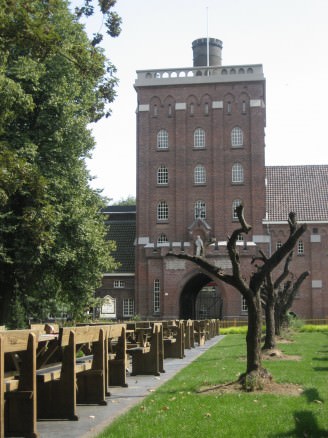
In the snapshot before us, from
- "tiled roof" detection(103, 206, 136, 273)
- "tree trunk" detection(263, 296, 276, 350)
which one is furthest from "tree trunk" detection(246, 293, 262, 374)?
"tiled roof" detection(103, 206, 136, 273)

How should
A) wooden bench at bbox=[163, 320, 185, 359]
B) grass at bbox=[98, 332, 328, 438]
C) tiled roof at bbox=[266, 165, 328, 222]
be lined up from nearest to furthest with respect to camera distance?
grass at bbox=[98, 332, 328, 438] → wooden bench at bbox=[163, 320, 185, 359] → tiled roof at bbox=[266, 165, 328, 222]

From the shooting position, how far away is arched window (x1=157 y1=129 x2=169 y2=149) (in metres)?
56.4

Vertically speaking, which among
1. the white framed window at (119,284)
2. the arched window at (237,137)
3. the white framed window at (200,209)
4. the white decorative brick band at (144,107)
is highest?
the white decorative brick band at (144,107)

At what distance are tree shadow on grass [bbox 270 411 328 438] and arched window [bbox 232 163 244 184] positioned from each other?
47002mm

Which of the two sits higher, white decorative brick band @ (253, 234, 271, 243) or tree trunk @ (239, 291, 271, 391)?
white decorative brick band @ (253, 234, 271, 243)

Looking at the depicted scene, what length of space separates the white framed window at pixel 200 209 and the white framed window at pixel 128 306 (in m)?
8.62

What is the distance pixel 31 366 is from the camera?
26.4 feet

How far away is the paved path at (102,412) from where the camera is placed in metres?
8.52

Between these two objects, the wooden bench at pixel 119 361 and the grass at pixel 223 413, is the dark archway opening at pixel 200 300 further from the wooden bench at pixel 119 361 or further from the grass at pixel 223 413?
the grass at pixel 223 413

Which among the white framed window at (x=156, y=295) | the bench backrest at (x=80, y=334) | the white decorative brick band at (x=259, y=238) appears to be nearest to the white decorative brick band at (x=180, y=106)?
the white decorative brick band at (x=259, y=238)

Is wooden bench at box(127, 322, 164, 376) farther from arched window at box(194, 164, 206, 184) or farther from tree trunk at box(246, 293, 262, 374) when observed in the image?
arched window at box(194, 164, 206, 184)

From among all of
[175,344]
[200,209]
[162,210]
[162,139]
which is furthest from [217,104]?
[175,344]

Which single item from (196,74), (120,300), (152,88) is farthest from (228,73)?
(120,300)

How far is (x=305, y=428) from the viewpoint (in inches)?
331
